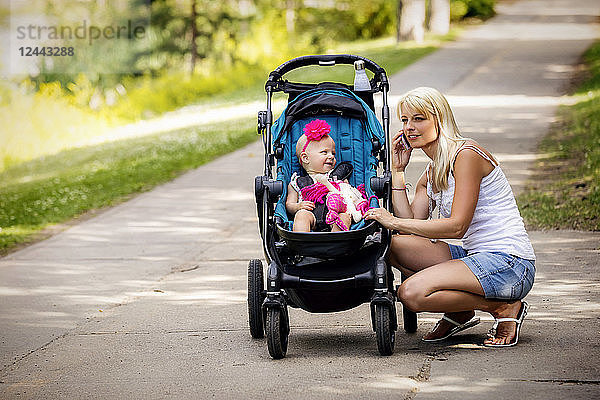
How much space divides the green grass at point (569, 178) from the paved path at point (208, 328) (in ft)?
1.22

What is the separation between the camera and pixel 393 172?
18.1ft

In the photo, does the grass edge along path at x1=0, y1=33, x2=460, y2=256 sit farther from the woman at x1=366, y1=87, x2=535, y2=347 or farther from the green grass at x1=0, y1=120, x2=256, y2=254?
the woman at x1=366, y1=87, x2=535, y2=347

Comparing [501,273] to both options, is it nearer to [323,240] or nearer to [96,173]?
[323,240]

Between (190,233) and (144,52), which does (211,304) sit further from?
(144,52)

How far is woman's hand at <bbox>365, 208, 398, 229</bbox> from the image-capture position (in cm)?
501

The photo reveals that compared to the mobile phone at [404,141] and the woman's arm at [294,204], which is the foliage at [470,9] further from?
the woman's arm at [294,204]

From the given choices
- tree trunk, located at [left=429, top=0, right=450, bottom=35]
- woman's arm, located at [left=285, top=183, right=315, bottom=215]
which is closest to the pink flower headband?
woman's arm, located at [left=285, top=183, right=315, bottom=215]

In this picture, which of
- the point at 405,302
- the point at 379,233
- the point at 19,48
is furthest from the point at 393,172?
the point at 19,48

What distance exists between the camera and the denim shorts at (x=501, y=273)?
496 centimetres

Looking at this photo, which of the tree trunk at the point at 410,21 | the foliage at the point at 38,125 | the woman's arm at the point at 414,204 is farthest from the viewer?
the tree trunk at the point at 410,21

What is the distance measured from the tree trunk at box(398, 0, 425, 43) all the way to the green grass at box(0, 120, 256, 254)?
501 inches

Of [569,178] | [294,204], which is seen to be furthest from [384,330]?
[569,178]

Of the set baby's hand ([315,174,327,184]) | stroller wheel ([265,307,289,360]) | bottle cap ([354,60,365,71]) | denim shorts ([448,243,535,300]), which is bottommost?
stroller wheel ([265,307,289,360])

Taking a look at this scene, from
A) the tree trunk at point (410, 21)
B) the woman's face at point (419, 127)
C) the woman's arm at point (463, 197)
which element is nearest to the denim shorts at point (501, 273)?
the woman's arm at point (463, 197)
